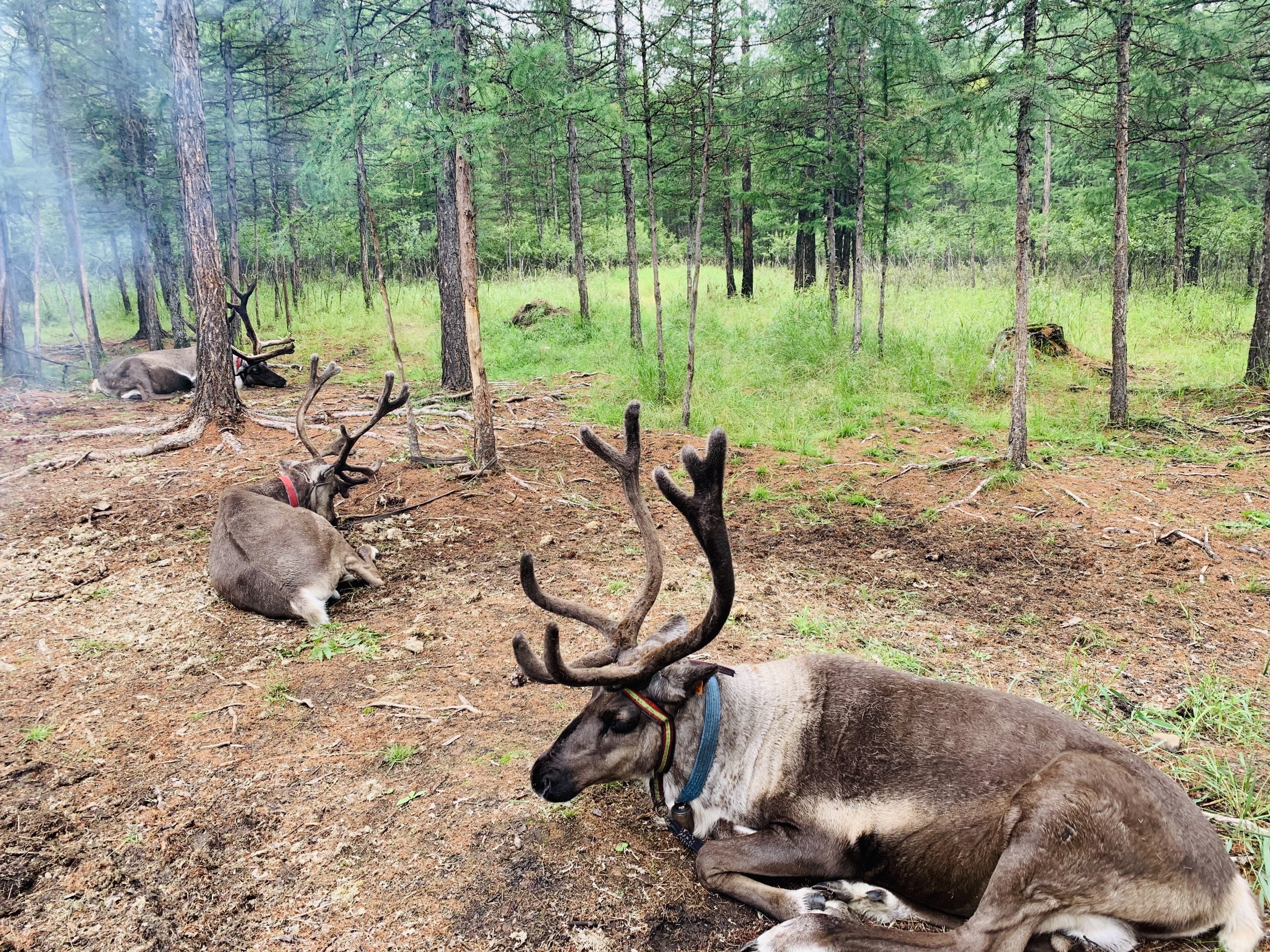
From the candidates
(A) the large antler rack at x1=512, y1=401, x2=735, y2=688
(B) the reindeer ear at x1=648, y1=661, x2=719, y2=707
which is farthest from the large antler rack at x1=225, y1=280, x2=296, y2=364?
(B) the reindeer ear at x1=648, y1=661, x2=719, y2=707

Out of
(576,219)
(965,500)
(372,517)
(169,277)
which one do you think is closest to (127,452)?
(372,517)

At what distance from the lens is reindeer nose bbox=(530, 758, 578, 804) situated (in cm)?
316

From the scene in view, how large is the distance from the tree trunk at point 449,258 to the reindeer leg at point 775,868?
22.9 feet

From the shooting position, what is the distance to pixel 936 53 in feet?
36.8

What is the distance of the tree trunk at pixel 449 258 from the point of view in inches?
312

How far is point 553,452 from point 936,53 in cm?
877

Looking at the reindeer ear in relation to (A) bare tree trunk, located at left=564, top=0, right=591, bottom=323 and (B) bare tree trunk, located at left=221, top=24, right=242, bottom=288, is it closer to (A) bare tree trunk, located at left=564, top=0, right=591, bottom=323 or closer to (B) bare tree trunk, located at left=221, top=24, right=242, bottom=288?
(A) bare tree trunk, located at left=564, top=0, right=591, bottom=323

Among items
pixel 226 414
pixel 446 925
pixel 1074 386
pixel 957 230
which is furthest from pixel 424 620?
pixel 957 230

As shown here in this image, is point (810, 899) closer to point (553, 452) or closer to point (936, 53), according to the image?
point (553, 452)

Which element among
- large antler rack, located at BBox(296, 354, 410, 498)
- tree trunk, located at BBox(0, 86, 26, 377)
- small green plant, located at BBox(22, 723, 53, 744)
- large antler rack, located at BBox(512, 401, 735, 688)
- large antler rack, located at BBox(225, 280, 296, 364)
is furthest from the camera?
tree trunk, located at BBox(0, 86, 26, 377)

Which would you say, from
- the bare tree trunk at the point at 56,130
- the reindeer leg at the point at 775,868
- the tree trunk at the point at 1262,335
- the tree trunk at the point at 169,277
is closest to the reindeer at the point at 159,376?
the bare tree trunk at the point at 56,130

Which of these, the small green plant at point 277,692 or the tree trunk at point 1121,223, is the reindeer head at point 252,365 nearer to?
the small green plant at point 277,692

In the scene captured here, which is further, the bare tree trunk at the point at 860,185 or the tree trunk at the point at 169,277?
the tree trunk at the point at 169,277

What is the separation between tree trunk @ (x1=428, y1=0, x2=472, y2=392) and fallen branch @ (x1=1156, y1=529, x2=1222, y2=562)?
798cm
